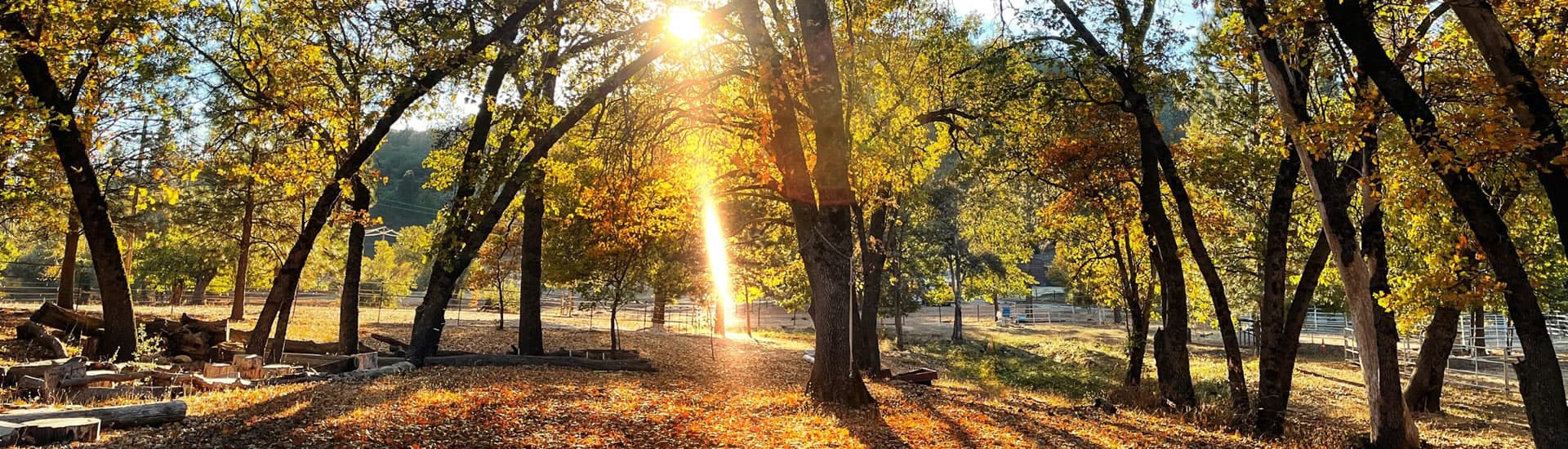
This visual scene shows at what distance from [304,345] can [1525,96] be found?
1914cm

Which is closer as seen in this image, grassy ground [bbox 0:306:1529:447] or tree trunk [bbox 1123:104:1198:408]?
grassy ground [bbox 0:306:1529:447]

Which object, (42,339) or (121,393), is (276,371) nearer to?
(121,393)

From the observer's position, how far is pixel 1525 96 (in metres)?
6.05

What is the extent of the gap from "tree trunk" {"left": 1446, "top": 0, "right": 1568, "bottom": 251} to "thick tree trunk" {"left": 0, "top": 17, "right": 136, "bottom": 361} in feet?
56.4

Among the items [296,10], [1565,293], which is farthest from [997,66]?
[1565,293]

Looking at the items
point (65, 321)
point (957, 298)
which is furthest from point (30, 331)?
point (957, 298)

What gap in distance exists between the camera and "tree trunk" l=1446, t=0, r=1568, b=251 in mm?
5957

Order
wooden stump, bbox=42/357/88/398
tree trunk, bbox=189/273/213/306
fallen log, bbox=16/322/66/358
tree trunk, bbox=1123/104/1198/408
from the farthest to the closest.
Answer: tree trunk, bbox=189/273/213/306 < tree trunk, bbox=1123/104/1198/408 < fallen log, bbox=16/322/66/358 < wooden stump, bbox=42/357/88/398

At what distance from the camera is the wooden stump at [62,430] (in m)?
5.95

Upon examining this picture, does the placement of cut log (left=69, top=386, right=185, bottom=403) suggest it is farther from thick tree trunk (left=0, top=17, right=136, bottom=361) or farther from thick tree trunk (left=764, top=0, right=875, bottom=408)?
thick tree trunk (left=764, top=0, right=875, bottom=408)

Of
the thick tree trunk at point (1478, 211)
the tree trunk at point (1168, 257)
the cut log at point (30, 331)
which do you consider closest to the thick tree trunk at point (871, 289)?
the tree trunk at point (1168, 257)

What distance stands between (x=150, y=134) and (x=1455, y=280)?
20.5 metres

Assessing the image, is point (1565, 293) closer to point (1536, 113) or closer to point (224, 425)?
point (1536, 113)

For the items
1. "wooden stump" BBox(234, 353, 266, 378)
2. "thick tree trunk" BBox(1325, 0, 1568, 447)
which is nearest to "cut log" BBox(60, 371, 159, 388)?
"wooden stump" BBox(234, 353, 266, 378)
